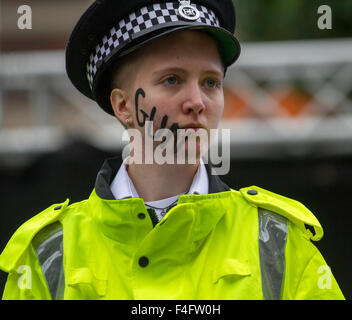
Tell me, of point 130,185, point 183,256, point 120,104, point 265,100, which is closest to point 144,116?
point 120,104

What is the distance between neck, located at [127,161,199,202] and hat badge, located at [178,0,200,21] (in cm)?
45

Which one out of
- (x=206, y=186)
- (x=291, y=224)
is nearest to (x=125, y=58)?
(x=206, y=186)

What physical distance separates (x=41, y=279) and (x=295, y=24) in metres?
4.33

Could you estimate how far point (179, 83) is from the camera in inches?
71.1

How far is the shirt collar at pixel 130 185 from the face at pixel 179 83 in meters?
0.19

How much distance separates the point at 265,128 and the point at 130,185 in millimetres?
3434

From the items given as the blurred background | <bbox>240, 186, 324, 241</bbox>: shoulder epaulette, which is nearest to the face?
<bbox>240, 186, 324, 241</bbox>: shoulder epaulette

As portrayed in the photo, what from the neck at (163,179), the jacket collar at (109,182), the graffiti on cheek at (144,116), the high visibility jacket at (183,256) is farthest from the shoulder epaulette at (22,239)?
the graffiti on cheek at (144,116)

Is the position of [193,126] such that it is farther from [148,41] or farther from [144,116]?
[148,41]

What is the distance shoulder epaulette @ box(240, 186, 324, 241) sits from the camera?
6.06ft

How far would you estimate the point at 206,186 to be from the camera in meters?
1.93

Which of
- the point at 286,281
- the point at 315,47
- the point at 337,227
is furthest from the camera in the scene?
the point at 315,47

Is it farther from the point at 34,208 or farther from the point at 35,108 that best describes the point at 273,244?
the point at 35,108

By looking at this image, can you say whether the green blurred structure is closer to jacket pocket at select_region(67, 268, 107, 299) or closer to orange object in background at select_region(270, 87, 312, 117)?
orange object in background at select_region(270, 87, 312, 117)
